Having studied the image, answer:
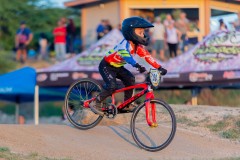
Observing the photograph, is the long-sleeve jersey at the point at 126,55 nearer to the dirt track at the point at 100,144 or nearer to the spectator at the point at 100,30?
the dirt track at the point at 100,144

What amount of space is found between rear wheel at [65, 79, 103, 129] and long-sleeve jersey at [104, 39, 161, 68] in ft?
2.02

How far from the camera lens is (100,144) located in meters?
10.1

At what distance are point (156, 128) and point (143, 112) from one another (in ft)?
1.10

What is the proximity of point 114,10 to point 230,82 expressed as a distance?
7.67m

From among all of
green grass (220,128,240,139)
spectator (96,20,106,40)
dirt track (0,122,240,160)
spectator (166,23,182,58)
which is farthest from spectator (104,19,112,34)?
green grass (220,128,240,139)

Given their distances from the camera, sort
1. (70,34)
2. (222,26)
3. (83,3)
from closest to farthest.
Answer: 1. (222,26)
2. (70,34)
3. (83,3)

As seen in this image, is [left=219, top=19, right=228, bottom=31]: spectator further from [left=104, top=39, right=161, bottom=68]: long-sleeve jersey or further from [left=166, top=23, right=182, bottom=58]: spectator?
[left=104, top=39, right=161, bottom=68]: long-sleeve jersey

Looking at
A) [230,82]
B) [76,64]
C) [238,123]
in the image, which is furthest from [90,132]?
[76,64]

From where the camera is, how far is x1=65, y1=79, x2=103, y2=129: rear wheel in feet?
36.0

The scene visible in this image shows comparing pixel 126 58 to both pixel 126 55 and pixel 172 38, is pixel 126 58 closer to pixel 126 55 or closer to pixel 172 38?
pixel 126 55

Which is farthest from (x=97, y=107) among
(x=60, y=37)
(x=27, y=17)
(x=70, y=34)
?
(x=27, y=17)

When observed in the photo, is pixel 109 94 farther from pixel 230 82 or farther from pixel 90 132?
pixel 230 82

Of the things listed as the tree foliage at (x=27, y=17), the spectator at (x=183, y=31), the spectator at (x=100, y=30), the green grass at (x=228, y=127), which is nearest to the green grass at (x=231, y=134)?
the green grass at (x=228, y=127)

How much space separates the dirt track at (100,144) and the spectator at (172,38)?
368 inches
